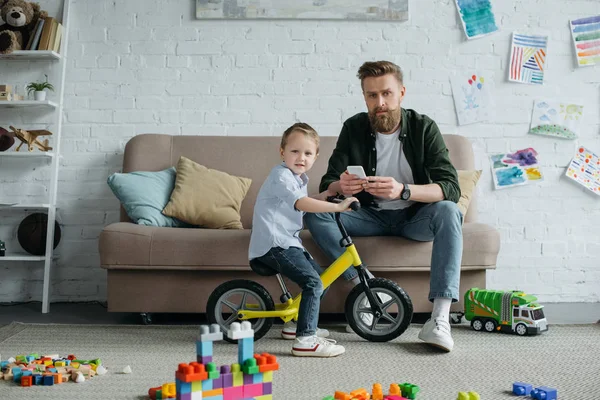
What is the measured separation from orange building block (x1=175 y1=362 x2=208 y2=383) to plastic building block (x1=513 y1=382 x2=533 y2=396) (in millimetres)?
908

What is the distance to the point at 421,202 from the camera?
8.72 ft

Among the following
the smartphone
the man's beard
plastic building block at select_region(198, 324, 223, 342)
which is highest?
the man's beard

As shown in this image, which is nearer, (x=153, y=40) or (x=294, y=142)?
(x=294, y=142)

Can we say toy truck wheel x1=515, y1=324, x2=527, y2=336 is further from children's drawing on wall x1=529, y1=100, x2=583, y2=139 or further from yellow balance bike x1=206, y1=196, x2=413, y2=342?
A: children's drawing on wall x1=529, y1=100, x2=583, y2=139

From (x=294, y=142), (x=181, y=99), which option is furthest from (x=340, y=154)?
(x=181, y=99)

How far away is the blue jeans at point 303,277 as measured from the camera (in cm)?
233

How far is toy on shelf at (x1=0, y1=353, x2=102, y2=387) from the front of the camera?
75.2 inches

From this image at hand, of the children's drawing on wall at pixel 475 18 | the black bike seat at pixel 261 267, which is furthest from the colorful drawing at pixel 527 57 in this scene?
the black bike seat at pixel 261 267

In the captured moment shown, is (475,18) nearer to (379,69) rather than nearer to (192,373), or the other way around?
(379,69)

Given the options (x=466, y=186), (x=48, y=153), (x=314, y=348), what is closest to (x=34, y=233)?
(x=48, y=153)

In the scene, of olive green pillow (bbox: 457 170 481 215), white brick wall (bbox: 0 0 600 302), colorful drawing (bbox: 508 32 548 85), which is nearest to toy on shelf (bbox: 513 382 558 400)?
olive green pillow (bbox: 457 170 481 215)

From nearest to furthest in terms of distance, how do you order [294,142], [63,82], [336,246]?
1. [294,142]
2. [336,246]
3. [63,82]

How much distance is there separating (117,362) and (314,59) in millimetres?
2133

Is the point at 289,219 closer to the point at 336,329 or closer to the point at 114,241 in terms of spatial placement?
the point at 336,329
